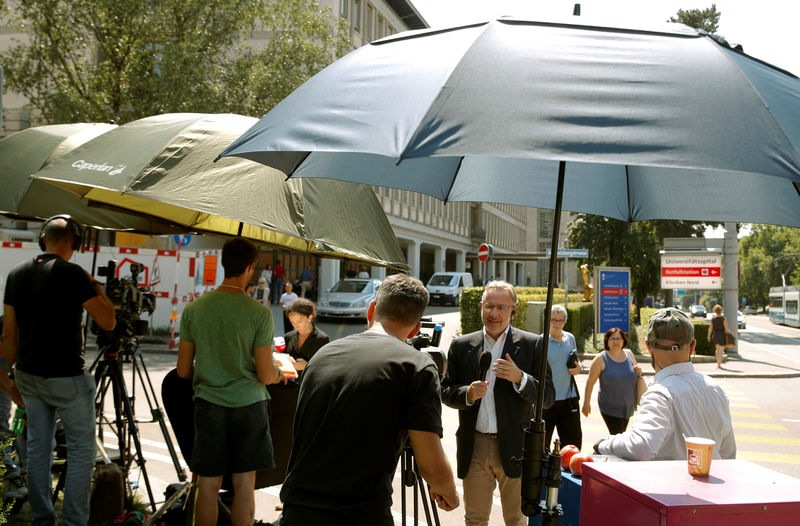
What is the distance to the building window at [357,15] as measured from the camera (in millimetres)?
38156

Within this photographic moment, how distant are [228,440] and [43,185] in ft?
8.34

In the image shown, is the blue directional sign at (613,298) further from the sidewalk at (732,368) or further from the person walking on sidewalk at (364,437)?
the person walking on sidewalk at (364,437)

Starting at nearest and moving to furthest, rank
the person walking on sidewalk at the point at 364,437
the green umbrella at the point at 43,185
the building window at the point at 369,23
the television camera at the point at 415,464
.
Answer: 1. the person walking on sidewalk at the point at 364,437
2. the television camera at the point at 415,464
3. the green umbrella at the point at 43,185
4. the building window at the point at 369,23

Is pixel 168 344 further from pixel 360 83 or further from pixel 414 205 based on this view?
pixel 414 205

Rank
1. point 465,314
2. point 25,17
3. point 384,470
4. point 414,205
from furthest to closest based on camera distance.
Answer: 1. point 414,205
2. point 465,314
3. point 25,17
4. point 384,470

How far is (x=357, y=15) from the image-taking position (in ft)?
128

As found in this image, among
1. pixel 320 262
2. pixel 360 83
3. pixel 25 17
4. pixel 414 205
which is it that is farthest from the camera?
pixel 414 205

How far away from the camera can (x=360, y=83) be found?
258 cm

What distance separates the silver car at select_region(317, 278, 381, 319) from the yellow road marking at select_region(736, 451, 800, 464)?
15.2m

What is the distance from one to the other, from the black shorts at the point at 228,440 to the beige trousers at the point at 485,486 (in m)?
1.25

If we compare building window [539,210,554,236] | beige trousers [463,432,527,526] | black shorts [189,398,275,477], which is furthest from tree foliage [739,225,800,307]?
black shorts [189,398,275,477]

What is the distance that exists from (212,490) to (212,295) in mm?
1158

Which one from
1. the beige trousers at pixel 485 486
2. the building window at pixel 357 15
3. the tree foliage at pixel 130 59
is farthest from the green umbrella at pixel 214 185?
the building window at pixel 357 15

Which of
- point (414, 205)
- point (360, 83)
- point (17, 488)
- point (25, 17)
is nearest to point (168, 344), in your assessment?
point (25, 17)
